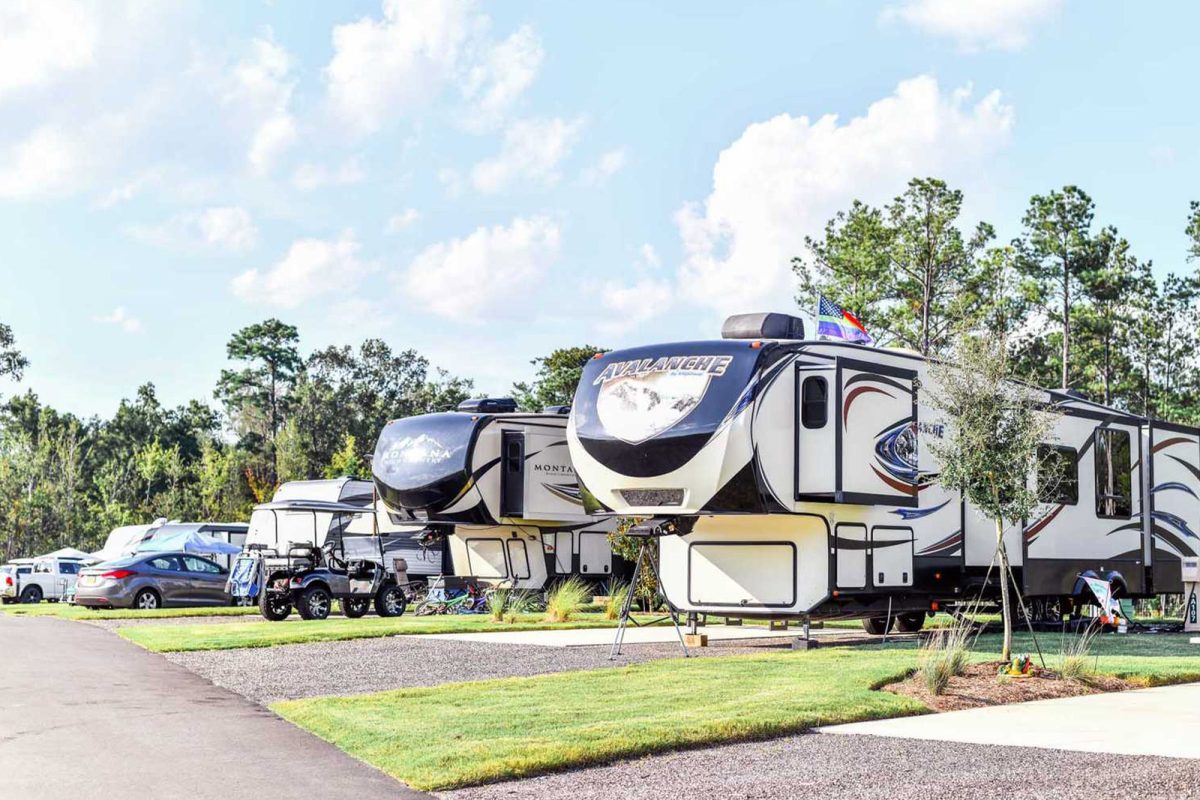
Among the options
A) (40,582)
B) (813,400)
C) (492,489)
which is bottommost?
(40,582)

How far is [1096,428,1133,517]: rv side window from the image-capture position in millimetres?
20984

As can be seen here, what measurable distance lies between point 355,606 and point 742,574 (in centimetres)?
1095

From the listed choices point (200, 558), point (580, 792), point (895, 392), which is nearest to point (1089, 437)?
point (895, 392)

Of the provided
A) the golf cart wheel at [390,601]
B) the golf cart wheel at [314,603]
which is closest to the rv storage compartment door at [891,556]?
the golf cart wheel at [390,601]

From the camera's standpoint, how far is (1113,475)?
21.3m

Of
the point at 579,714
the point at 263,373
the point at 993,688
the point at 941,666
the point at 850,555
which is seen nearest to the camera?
the point at 579,714

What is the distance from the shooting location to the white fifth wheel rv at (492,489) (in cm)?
2511

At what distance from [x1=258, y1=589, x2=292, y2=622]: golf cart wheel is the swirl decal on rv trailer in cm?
1006

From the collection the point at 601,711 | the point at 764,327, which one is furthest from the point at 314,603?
the point at 601,711

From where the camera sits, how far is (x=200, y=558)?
2923 cm

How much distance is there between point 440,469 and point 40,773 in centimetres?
1622

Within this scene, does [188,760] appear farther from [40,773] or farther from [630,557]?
[630,557]

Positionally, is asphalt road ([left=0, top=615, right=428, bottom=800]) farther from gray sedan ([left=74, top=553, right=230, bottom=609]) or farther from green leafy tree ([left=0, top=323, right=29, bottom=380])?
green leafy tree ([left=0, top=323, right=29, bottom=380])

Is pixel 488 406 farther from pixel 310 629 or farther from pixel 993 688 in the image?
pixel 993 688
